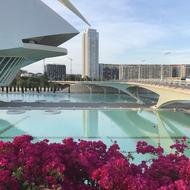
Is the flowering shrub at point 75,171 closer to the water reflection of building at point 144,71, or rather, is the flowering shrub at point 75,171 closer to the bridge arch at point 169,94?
the bridge arch at point 169,94

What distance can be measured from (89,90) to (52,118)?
53363mm

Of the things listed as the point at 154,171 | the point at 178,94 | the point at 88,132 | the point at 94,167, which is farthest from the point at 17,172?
the point at 178,94

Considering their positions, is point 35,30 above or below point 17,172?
above

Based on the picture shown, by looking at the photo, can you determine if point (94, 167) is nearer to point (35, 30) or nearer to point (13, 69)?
point (35, 30)

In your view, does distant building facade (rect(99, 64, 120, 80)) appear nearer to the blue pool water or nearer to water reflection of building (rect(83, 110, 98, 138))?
the blue pool water

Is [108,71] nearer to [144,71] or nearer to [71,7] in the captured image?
[144,71]

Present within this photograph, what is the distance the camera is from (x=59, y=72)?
136 meters

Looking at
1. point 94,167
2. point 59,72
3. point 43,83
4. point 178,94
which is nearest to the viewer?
point 94,167

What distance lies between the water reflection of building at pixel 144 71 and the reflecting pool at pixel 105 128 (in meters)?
48.2

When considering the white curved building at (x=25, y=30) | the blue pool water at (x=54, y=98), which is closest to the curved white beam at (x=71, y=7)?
the white curved building at (x=25, y=30)

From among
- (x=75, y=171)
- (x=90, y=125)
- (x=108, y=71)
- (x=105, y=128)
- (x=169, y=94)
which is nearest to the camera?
(x=75, y=171)

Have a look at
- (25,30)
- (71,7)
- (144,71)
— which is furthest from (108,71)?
(25,30)

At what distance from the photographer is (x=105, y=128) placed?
22.6 meters

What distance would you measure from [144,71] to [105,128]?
68223mm
